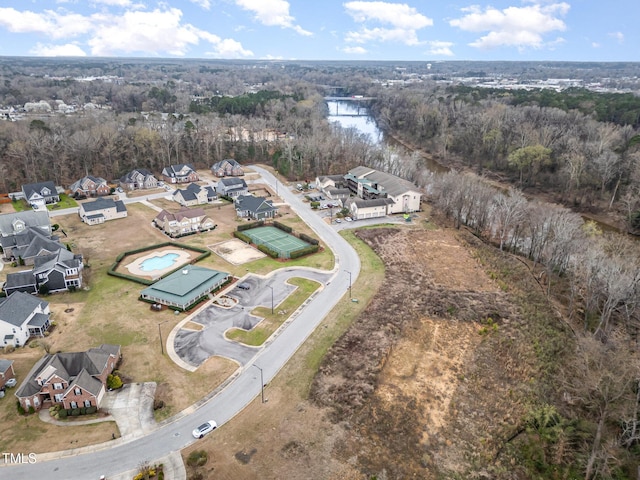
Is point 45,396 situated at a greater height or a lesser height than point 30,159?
lesser

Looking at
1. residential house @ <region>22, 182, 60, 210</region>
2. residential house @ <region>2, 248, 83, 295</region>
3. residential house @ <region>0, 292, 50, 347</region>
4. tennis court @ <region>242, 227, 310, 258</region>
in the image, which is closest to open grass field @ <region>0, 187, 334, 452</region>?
residential house @ <region>0, 292, 50, 347</region>

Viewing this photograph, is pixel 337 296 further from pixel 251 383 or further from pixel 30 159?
pixel 30 159

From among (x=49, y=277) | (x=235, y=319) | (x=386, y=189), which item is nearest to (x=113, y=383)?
(x=235, y=319)

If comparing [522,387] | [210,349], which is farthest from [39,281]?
[522,387]

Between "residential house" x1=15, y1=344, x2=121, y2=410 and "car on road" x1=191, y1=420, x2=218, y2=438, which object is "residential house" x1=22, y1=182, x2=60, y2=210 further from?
"car on road" x1=191, y1=420, x2=218, y2=438

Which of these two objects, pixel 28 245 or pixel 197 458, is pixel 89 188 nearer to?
pixel 28 245

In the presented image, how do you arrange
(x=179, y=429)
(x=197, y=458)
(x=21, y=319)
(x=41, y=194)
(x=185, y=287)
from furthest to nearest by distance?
(x=41, y=194) → (x=185, y=287) → (x=21, y=319) → (x=179, y=429) → (x=197, y=458)
